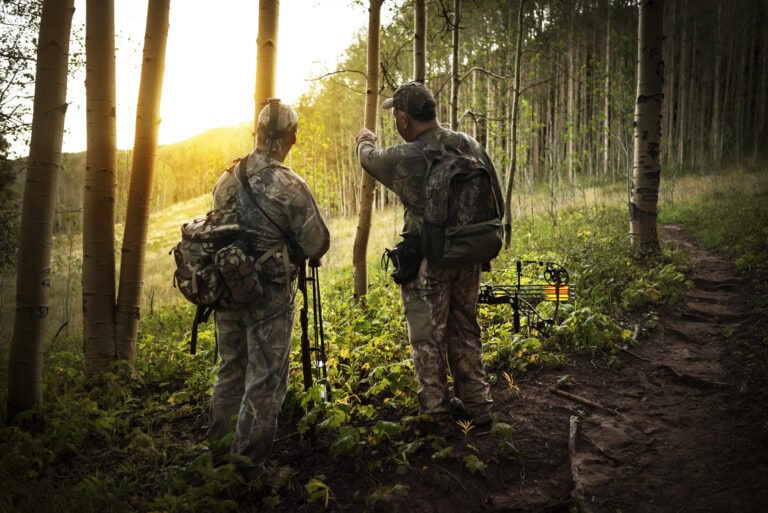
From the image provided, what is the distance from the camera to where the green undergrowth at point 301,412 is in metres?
2.91

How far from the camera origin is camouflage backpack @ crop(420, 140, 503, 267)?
341 cm

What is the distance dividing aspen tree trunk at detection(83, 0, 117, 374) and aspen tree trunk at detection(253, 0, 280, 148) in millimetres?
1734

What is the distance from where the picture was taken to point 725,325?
5.93 metres

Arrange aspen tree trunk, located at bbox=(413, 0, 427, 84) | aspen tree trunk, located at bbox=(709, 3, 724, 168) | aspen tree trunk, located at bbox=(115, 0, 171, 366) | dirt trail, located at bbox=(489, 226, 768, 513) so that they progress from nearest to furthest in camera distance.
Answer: dirt trail, located at bbox=(489, 226, 768, 513), aspen tree trunk, located at bbox=(115, 0, 171, 366), aspen tree trunk, located at bbox=(413, 0, 427, 84), aspen tree trunk, located at bbox=(709, 3, 724, 168)

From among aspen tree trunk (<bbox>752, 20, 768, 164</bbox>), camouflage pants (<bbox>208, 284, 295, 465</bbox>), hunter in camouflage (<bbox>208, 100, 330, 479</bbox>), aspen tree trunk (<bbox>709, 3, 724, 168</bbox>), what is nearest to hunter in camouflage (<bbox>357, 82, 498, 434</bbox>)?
hunter in camouflage (<bbox>208, 100, 330, 479</bbox>)

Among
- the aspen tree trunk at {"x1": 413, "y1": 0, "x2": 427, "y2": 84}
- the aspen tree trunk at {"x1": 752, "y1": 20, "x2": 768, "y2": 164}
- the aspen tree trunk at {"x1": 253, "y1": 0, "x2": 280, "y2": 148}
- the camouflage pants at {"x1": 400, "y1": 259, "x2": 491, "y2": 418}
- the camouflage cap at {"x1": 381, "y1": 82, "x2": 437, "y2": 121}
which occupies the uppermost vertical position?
the aspen tree trunk at {"x1": 752, "y1": 20, "x2": 768, "y2": 164}

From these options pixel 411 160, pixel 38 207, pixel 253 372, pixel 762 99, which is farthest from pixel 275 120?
pixel 762 99

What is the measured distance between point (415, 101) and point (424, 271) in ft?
4.29

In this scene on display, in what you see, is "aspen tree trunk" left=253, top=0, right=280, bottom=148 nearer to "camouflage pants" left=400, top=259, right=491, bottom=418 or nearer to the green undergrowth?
"camouflage pants" left=400, top=259, right=491, bottom=418

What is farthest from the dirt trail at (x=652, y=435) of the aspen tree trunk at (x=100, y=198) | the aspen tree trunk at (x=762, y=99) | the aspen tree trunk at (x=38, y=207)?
the aspen tree trunk at (x=762, y=99)

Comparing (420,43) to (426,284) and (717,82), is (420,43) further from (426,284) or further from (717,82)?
(717,82)

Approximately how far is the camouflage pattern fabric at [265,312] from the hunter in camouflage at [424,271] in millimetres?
701

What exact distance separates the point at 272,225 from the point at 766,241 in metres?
9.92

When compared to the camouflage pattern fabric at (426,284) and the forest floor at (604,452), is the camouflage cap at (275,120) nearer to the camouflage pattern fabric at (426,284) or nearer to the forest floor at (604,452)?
the camouflage pattern fabric at (426,284)
